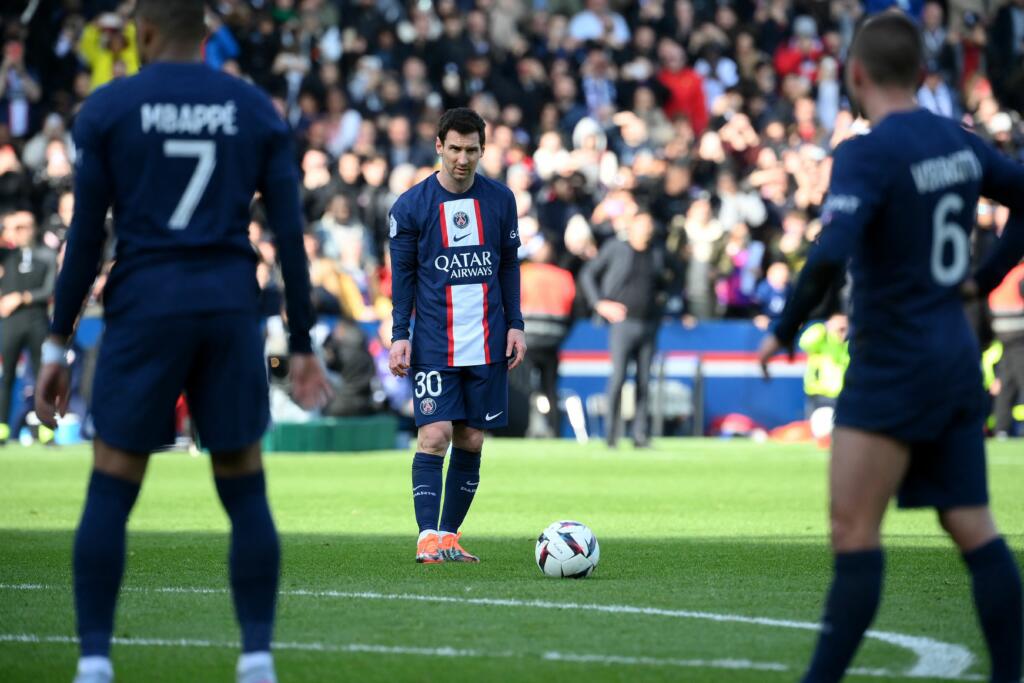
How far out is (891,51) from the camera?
552 centimetres

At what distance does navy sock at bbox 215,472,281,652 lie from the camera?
562 cm

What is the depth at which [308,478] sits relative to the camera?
55.7 feet

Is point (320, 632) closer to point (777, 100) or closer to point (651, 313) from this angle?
point (651, 313)

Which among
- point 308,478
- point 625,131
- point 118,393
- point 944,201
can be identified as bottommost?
point 308,478

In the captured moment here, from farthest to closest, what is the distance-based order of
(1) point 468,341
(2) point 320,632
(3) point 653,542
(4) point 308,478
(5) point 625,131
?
(5) point 625,131 < (4) point 308,478 < (3) point 653,542 < (1) point 468,341 < (2) point 320,632

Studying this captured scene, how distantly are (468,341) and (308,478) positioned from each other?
24.9 ft

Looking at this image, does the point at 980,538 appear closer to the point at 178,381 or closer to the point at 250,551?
the point at 250,551

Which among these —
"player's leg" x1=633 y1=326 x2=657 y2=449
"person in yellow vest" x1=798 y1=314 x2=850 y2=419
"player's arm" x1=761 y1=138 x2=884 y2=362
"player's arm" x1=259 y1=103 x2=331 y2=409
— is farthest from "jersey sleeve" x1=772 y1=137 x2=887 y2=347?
"person in yellow vest" x1=798 y1=314 x2=850 y2=419

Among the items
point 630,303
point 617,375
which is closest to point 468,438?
point 617,375

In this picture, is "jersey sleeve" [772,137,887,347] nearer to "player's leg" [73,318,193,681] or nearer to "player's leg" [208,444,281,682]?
"player's leg" [208,444,281,682]

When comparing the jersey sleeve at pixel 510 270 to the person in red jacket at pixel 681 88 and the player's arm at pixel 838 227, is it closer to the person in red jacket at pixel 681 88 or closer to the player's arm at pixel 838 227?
the player's arm at pixel 838 227

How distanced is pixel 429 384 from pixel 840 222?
15.3ft

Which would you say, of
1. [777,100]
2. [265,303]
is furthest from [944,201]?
[777,100]

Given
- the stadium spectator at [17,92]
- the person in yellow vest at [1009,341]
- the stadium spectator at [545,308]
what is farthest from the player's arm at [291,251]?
the stadium spectator at [17,92]
